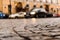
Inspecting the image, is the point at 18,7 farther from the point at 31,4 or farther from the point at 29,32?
the point at 29,32

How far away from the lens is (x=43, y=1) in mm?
57062

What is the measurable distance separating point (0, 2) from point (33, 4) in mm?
11079

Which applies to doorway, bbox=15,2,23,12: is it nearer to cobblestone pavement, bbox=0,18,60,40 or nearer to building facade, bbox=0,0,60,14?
building facade, bbox=0,0,60,14

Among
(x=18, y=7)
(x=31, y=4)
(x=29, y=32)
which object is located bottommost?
(x=31, y=4)

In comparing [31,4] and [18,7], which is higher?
[18,7]

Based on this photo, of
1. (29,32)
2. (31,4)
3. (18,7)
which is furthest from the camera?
(31,4)

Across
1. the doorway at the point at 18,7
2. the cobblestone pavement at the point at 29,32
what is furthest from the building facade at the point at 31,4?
the cobblestone pavement at the point at 29,32

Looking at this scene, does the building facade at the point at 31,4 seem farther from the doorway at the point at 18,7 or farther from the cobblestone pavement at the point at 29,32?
the cobblestone pavement at the point at 29,32

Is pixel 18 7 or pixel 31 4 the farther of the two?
pixel 31 4

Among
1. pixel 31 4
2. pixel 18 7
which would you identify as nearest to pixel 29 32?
pixel 18 7

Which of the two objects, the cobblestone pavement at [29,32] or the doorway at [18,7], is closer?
the cobblestone pavement at [29,32]

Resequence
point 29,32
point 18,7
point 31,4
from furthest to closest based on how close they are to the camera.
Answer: point 31,4 → point 18,7 → point 29,32

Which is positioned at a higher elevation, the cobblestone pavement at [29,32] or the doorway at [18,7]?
the cobblestone pavement at [29,32]

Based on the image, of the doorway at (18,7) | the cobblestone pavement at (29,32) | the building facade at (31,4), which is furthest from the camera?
the doorway at (18,7)
